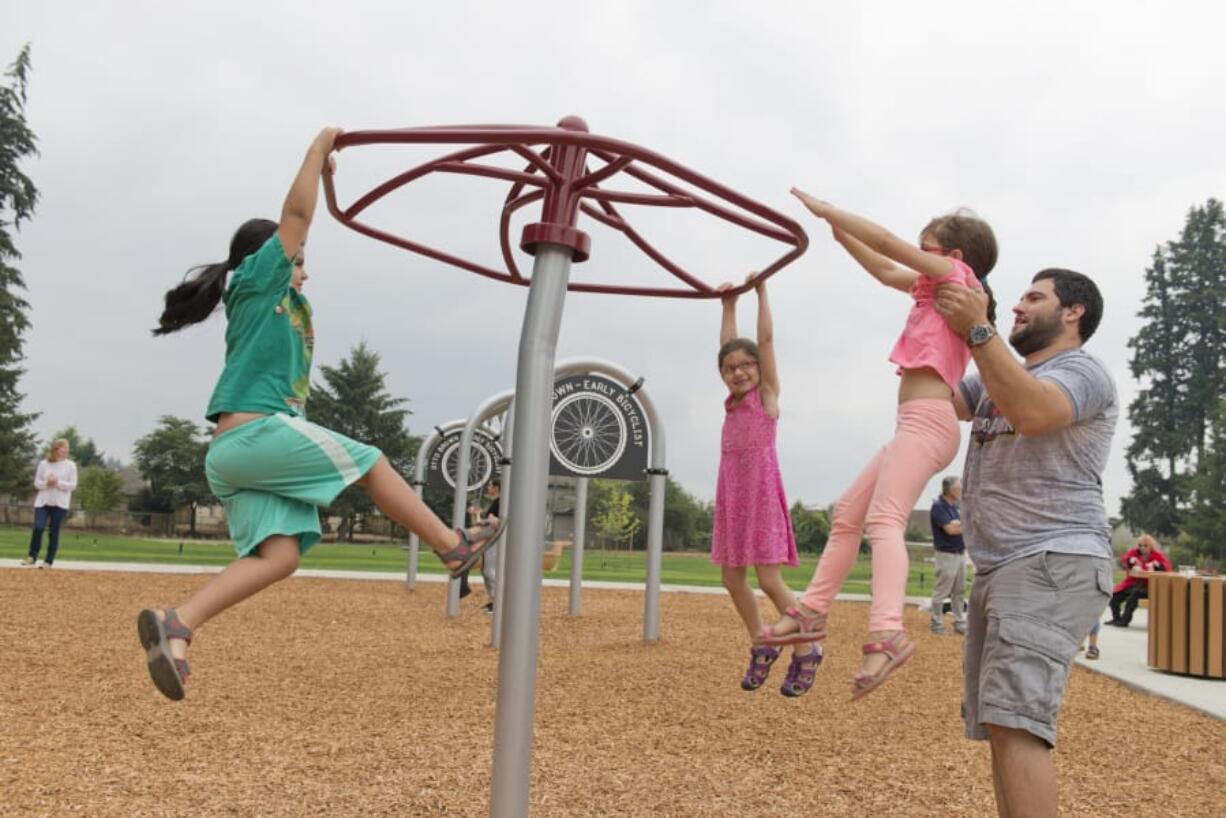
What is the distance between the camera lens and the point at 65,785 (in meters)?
3.80

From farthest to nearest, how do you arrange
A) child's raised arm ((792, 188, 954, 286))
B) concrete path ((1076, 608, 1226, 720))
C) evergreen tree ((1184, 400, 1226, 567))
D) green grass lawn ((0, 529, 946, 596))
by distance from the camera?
evergreen tree ((1184, 400, 1226, 567)), green grass lawn ((0, 529, 946, 596)), concrete path ((1076, 608, 1226, 720)), child's raised arm ((792, 188, 954, 286))

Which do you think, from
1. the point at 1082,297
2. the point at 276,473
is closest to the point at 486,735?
the point at 276,473

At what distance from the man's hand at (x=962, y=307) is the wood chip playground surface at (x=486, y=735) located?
226 cm

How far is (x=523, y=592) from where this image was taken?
2.59 meters

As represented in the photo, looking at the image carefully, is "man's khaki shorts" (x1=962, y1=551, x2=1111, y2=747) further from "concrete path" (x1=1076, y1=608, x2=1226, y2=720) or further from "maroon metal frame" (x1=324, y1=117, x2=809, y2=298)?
"concrete path" (x1=1076, y1=608, x2=1226, y2=720)

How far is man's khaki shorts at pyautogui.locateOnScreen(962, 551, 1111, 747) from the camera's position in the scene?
2.51m

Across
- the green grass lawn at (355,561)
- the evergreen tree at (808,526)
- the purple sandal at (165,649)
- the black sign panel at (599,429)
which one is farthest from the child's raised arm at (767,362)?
the evergreen tree at (808,526)

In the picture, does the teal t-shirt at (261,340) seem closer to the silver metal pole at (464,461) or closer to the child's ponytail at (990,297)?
the child's ponytail at (990,297)

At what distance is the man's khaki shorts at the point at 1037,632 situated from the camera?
2.51m

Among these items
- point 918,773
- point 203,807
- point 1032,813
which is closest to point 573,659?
point 918,773

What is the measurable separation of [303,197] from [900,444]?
186 cm

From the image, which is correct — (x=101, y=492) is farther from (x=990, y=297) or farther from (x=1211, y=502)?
(x=990, y=297)

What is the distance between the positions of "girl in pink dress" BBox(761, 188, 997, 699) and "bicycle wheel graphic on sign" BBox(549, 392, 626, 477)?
239 inches

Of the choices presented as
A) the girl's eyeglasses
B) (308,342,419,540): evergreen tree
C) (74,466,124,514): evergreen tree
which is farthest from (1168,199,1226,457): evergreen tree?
(74,466,124,514): evergreen tree
